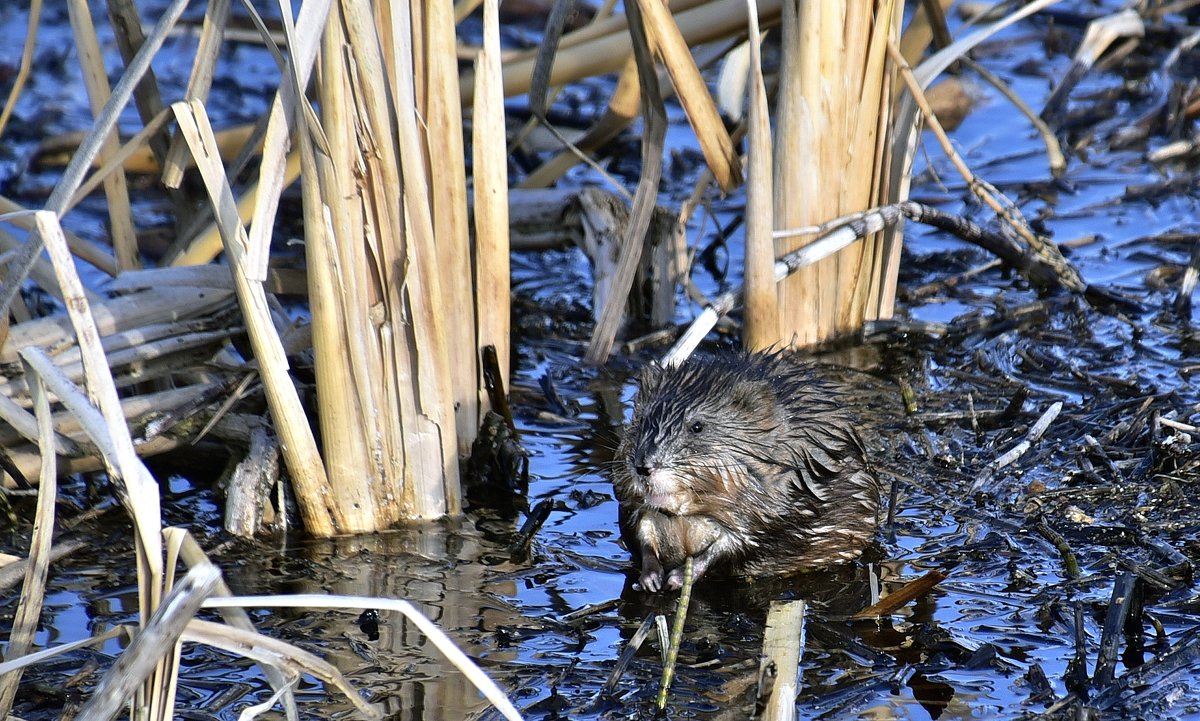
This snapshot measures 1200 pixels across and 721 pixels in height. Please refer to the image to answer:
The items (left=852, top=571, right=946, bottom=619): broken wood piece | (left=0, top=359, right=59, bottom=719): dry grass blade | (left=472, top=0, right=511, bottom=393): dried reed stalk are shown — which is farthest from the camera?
(left=472, top=0, right=511, bottom=393): dried reed stalk

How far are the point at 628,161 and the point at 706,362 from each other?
3190 mm

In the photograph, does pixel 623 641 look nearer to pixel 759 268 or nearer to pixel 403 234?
pixel 403 234

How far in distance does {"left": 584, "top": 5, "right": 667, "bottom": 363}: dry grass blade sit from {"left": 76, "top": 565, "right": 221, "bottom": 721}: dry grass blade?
7.78 feet

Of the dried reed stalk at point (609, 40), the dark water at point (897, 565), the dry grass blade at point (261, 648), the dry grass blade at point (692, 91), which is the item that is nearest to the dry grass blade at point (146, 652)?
the dry grass blade at point (261, 648)

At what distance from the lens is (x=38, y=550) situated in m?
2.78

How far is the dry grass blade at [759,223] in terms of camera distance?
4.28 meters

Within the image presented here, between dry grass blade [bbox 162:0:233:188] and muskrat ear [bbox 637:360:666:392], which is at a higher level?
dry grass blade [bbox 162:0:233:188]

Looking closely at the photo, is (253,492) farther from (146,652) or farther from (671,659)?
(146,652)

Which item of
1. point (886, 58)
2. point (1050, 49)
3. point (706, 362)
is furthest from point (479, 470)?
point (1050, 49)

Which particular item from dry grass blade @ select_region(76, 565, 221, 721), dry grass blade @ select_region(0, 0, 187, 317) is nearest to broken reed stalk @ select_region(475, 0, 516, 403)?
dry grass blade @ select_region(0, 0, 187, 317)

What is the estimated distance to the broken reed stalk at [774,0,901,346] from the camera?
4.45 meters

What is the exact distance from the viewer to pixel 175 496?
14.1 feet

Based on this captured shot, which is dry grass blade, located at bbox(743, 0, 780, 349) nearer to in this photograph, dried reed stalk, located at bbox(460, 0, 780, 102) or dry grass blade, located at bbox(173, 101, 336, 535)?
dried reed stalk, located at bbox(460, 0, 780, 102)

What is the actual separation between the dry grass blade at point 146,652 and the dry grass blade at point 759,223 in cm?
240
